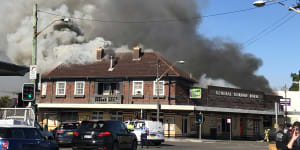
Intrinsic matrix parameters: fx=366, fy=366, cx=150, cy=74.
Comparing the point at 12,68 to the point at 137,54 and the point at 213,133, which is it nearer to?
the point at 137,54

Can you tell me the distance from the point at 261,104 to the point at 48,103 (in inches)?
1085

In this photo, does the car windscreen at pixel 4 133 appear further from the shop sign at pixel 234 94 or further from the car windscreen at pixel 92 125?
the shop sign at pixel 234 94

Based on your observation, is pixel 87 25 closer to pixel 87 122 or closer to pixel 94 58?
pixel 94 58

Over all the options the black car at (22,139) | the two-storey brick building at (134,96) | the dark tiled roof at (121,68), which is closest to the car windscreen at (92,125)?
the black car at (22,139)

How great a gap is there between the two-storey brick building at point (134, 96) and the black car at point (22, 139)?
2657 centimetres

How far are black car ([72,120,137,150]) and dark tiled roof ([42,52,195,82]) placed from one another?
2386 centimetres

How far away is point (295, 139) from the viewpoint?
8.27m

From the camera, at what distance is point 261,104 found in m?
49.1

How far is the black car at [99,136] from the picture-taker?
16.0 m

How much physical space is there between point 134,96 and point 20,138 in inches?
1179

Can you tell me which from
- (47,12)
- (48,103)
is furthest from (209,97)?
(47,12)

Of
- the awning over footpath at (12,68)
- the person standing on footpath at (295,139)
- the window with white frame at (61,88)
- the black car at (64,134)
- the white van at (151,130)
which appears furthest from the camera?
the window with white frame at (61,88)

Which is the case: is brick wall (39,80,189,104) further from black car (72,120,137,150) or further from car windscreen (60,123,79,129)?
black car (72,120,137,150)

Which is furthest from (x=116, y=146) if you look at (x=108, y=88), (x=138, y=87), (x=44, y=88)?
(x=44, y=88)
